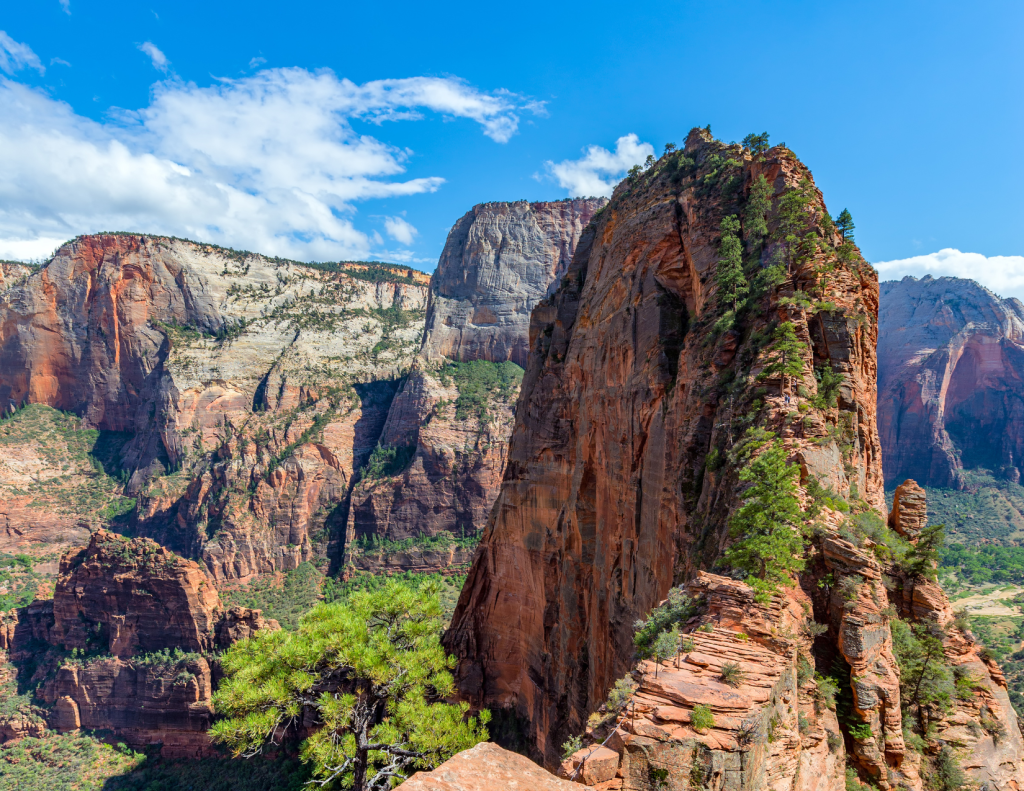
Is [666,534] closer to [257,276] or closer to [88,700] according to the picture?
[88,700]

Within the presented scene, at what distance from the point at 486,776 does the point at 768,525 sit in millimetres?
8259

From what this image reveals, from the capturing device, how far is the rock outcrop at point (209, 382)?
3506 inches

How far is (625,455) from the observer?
23750mm

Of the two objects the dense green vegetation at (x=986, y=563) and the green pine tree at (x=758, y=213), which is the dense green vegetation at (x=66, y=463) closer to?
the green pine tree at (x=758, y=213)

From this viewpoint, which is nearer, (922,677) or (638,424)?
(922,677)

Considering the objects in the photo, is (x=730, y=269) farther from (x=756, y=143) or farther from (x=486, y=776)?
(x=486, y=776)

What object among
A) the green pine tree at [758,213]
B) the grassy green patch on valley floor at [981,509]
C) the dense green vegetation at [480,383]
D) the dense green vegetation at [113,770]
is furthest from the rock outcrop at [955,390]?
the dense green vegetation at [113,770]

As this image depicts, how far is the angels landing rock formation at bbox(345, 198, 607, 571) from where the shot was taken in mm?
88875

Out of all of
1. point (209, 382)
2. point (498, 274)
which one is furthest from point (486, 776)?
point (209, 382)

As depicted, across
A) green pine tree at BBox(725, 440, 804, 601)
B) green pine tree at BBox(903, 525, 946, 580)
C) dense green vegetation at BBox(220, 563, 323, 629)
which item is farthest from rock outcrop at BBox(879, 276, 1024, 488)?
green pine tree at BBox(725, 440, 804, 601)

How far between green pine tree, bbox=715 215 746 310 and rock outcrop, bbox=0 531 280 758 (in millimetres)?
55362

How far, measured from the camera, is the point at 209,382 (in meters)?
100

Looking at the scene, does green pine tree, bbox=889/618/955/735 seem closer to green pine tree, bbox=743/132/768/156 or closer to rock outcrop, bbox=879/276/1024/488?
green pine tree, bbox=743/132/768/156

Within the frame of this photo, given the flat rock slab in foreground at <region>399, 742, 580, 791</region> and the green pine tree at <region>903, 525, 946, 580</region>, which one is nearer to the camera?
the flat rock slab in foreground at <region>399, 742, 580, 791</region>
